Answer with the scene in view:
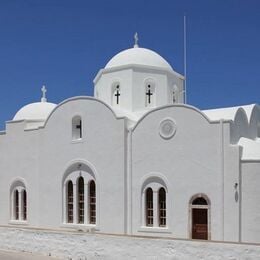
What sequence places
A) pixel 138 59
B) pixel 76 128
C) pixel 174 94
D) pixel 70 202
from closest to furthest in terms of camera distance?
pixel 70 202
pixel 76 128
pixel 138 59
pixel 174 94

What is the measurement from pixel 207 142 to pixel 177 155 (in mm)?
1358

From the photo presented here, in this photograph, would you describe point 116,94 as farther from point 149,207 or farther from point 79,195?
point 149,207

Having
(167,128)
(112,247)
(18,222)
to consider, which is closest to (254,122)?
(167,128)

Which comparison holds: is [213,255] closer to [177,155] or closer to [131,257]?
[131,257]

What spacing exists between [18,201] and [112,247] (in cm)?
882

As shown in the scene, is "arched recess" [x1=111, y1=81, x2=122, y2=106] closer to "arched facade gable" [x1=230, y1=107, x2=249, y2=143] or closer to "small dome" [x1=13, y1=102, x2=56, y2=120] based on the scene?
"small dome" [x1=13, y1=102, x2=56, y2=120]

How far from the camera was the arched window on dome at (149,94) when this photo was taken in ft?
76.2

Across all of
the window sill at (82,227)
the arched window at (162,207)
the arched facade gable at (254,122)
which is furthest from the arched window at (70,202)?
the arched facade gable at (254,122)

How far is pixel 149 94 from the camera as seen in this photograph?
23.3 metres

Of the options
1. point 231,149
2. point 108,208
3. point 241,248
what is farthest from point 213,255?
point 108,208

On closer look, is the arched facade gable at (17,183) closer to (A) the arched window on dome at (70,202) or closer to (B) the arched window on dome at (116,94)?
(A) the arched window on dome at (70,202)

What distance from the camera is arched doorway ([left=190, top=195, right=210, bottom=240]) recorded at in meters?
17.8

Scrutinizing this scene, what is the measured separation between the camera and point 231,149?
677 inches

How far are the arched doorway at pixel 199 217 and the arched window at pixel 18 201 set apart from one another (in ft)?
29.7
